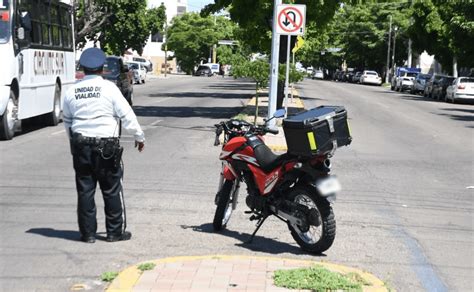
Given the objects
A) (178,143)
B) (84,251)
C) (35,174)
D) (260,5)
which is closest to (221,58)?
(260,5)

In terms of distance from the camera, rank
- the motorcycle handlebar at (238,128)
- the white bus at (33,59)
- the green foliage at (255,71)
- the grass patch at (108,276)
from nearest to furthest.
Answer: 1. the grass patch at (108,276)
2. the motorcycle handlebar at (238,128)
3. the white bus at (33,59)
4. the green foliage at (255,71)

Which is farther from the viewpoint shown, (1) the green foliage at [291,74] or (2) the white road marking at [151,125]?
(1) the green foliage at [291,74]

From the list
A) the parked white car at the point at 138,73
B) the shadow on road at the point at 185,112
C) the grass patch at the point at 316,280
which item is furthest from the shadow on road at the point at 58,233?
the parked white car at the point at 138,73

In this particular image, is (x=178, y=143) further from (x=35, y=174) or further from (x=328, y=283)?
(x=328, y=283)

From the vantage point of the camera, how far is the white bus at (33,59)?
1636cm

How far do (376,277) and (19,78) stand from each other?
12.4 meters

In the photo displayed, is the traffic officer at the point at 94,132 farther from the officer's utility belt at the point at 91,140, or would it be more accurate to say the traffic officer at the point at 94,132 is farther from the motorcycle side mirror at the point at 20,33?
the motorcycle side mirror at the point at 20,33

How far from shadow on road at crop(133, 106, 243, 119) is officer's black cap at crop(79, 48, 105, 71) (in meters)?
17.6

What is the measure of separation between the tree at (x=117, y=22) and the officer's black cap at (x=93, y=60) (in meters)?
39.9

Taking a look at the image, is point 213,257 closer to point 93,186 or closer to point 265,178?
point 265,178

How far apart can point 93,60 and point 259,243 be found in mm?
2334

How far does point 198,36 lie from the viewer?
10688 cm

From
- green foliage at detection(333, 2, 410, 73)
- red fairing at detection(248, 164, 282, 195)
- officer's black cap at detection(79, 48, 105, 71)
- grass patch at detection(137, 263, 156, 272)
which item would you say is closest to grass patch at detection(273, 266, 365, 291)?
grass patch at detection(137, 263, 156, 272)

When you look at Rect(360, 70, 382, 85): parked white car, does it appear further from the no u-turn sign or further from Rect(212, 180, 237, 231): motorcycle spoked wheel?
Rect(212, 180, 237, 231): motorcycle spoked wheel
